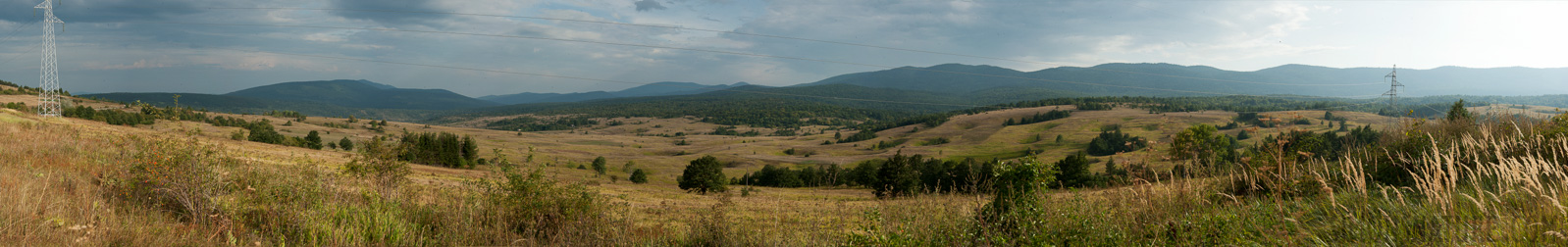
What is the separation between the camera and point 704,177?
6238cm

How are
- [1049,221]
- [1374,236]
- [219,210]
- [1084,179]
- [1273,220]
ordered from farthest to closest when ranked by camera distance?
1. [1084,179]
2. [219,210]
3. [1049,221]
4. [1273,220]
5. [1374,236]

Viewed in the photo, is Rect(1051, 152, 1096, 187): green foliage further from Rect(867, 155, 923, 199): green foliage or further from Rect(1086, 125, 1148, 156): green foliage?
Rect(1086, 125, 1148, 156): green foliage

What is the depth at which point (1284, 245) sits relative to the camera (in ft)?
12.6

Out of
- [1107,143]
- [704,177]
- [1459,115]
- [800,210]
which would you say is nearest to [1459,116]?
[1459,115]

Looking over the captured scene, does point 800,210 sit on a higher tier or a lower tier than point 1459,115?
lower

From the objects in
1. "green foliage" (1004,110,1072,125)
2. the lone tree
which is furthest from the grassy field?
"green foliage" (1004,110,1072,125)

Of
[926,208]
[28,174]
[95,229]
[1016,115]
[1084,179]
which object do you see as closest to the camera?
[95,229]

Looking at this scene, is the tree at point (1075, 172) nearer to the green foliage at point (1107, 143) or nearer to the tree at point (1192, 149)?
the tree at point (1192, 149)

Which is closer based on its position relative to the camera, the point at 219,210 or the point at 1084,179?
the point at 219,210

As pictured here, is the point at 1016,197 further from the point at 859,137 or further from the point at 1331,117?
the point at 859,137

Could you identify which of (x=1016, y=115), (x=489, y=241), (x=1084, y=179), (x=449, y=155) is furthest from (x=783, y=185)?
(x=1016, y=115)

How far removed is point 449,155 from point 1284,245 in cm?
8477

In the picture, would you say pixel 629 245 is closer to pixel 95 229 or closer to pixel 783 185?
pixel 95 229

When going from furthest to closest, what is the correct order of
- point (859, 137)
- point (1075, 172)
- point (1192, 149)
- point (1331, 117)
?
point (859, 137) < point (1331, 117) < point (1075, 172) < point (1192, 149)
